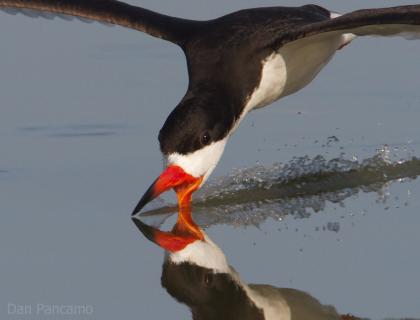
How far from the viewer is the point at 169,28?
9172mm

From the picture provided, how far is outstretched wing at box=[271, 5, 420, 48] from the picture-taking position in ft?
24.6

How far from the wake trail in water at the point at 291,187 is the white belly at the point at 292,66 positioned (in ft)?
1.40

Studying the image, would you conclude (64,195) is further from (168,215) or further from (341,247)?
(341,247)

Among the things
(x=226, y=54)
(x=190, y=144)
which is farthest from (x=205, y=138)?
(x=226, y=54)

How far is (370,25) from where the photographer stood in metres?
7.73

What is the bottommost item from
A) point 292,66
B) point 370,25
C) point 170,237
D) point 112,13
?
point 170,237

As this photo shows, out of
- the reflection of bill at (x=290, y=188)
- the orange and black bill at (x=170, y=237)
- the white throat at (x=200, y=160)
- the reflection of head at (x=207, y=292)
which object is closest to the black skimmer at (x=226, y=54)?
the white throat at (x=200, y=160)

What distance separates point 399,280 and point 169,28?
3.10 metres

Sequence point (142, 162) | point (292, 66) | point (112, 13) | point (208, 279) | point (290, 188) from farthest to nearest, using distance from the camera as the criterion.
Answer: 1. point (112, 13)
2. point (292, 66)
3. point (142, 162)
4. point (290, 188)
5. point (208, 279)

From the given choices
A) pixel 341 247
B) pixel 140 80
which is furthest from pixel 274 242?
pixel 140 80

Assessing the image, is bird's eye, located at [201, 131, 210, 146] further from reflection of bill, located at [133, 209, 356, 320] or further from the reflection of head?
the reflection of head

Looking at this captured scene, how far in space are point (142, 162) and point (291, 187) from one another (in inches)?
35.4

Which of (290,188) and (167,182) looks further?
(290,188)

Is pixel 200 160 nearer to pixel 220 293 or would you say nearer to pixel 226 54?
pixel 226 54
